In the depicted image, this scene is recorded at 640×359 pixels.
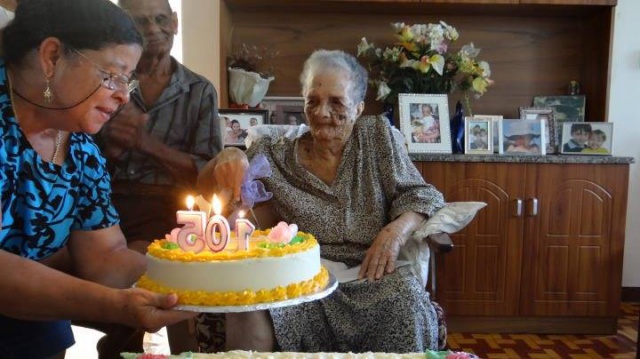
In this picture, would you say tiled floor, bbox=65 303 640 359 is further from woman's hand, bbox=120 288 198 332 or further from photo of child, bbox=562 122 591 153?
woman's hand, bbox=120 288 198 332

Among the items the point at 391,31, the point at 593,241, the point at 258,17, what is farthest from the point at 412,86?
the point at 593,241

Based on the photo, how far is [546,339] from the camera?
3.06m

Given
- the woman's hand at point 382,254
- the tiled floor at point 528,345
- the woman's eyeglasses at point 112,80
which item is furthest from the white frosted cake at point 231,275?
the tiled floor at point 528,345

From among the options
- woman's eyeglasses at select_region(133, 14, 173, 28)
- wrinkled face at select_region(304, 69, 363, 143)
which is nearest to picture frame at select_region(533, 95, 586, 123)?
wrinkled face at select_region(304, 69, 363, 143)

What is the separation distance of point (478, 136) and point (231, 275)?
2.25m

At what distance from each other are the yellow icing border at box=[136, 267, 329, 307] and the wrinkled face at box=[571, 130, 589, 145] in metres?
2.43

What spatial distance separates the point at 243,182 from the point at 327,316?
1.69 ft

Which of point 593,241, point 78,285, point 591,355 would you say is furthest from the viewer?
point 593,241

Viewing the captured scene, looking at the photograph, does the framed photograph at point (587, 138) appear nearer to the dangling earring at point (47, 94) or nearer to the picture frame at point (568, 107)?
the picture frame at point (568, 107)

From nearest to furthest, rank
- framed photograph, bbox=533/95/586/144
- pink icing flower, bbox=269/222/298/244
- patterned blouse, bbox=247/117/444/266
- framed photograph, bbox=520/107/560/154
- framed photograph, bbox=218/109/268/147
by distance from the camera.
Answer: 1. pink icing flower, bbox=269/222/298/244
2. patterned blouse, bbox=247/117/444/266
3. framed photograph, bbox=218/109/268/147
4. framed photograph, bbox=520/107/560/154
5. framed photograph, bbox=533/95/586/144

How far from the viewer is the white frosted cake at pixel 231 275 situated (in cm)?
118

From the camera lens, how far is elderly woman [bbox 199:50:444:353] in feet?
5.53

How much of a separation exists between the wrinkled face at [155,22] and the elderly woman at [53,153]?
0.81 ft

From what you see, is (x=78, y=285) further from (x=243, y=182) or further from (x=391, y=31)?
(x=391, y=31)
